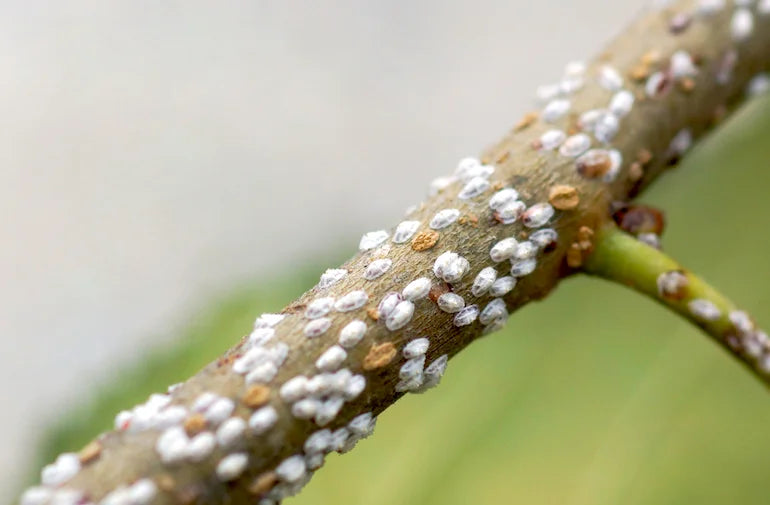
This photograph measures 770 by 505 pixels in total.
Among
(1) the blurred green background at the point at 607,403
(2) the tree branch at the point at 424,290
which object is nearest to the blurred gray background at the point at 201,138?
(1) the blurred green background at the point at 607,403

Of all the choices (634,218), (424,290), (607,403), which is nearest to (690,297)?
(634,218)

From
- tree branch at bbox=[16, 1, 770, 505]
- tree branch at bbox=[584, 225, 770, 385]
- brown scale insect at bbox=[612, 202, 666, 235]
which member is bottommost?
tree branch at bbox=[584, 225, 770, 385]

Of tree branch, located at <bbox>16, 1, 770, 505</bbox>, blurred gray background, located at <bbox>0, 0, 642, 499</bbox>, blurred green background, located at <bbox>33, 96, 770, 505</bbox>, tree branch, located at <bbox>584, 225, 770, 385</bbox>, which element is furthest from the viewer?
blurred gray background, located at <bbox>0, 0, 642, 499</bbox>

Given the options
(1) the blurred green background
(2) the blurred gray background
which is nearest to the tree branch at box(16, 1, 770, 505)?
(1) the blurred green background

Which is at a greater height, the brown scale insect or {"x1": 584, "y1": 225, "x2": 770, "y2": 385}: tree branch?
the brown scale insect

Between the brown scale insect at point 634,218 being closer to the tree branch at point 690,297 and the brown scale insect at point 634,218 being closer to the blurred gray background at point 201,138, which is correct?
the tree branch at point 690,297

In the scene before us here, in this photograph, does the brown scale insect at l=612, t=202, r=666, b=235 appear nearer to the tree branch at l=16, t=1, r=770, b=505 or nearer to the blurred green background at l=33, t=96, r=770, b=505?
the tree branch at l=16, t=1, r=770, b=505

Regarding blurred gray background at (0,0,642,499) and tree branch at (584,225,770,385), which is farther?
blurred gray background at (0,0,642,499)
